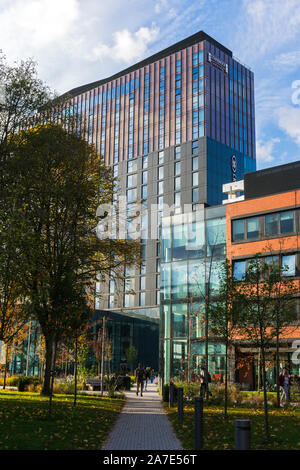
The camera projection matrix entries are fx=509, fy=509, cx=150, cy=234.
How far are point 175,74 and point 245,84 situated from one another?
560 inches

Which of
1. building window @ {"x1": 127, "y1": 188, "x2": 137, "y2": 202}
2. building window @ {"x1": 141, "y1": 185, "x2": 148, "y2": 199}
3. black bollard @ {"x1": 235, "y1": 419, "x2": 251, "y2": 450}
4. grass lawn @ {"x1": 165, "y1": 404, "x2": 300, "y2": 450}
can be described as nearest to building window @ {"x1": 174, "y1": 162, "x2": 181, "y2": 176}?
→ building window @ {"x1": 141, "y1": 185, "x2": 148, "y2": 199}

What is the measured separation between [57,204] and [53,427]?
12.4m

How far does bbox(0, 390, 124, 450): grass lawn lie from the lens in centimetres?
1059

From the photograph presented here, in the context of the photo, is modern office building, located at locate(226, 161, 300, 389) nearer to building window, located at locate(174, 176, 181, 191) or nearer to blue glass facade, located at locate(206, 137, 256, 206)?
blue glass facade, located at locate(206, 137, 256, 206)

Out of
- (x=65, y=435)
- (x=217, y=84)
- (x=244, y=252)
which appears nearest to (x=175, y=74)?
(x=217, y=84)

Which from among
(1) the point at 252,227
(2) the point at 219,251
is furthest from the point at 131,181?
(1) the point at 252,227

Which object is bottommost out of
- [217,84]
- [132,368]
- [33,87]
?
[132,368]

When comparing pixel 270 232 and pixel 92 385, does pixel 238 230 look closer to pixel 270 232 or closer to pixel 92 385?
pixel 270 232

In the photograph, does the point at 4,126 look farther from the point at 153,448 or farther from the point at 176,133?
the point at 176,133

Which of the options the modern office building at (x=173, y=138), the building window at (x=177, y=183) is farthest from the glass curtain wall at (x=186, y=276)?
the building window at (x=177, y=183)

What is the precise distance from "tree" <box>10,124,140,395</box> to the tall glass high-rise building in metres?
52.0

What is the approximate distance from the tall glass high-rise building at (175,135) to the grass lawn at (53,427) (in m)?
62.4

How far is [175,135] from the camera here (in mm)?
86875

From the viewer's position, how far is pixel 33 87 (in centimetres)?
2214
